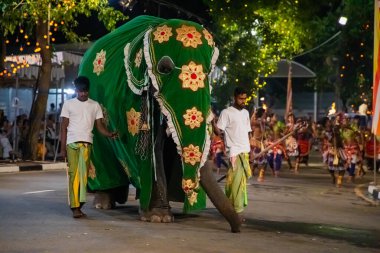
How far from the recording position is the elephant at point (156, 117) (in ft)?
34.1

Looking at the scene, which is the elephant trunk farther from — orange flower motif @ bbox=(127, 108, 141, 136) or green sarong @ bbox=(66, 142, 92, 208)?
green sarong @ bbox=(66, 142, 92, 208)

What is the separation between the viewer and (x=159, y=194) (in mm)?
11031

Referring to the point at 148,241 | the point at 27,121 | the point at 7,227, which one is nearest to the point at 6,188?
the point at 7,227

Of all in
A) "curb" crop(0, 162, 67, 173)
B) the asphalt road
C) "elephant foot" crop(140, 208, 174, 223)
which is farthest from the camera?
"curb" crop(0, 162, 67, 173)

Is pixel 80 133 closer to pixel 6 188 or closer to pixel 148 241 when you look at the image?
pixel 148 241

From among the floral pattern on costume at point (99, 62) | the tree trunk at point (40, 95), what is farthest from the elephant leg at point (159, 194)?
the tree trunk at point (40, 95)

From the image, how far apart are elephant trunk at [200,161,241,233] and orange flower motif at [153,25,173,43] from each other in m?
1.60

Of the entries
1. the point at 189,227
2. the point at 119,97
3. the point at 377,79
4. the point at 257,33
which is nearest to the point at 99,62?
the point at 119,97

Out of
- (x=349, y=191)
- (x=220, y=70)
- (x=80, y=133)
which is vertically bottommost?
(x=349, y=191)

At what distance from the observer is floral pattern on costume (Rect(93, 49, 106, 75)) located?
1253 cm

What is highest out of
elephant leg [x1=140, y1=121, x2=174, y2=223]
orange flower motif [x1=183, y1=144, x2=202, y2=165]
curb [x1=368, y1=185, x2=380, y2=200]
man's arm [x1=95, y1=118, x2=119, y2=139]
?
man's arm [x1=95, y1=118, x2=119, y2=139]

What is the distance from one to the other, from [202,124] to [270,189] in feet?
25.3

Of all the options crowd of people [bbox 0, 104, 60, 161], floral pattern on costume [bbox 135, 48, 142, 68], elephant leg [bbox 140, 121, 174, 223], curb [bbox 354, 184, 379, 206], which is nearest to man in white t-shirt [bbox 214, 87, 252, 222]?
elephant leg [bbox 140, 121, 174, 223]

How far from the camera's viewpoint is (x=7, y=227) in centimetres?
1004
